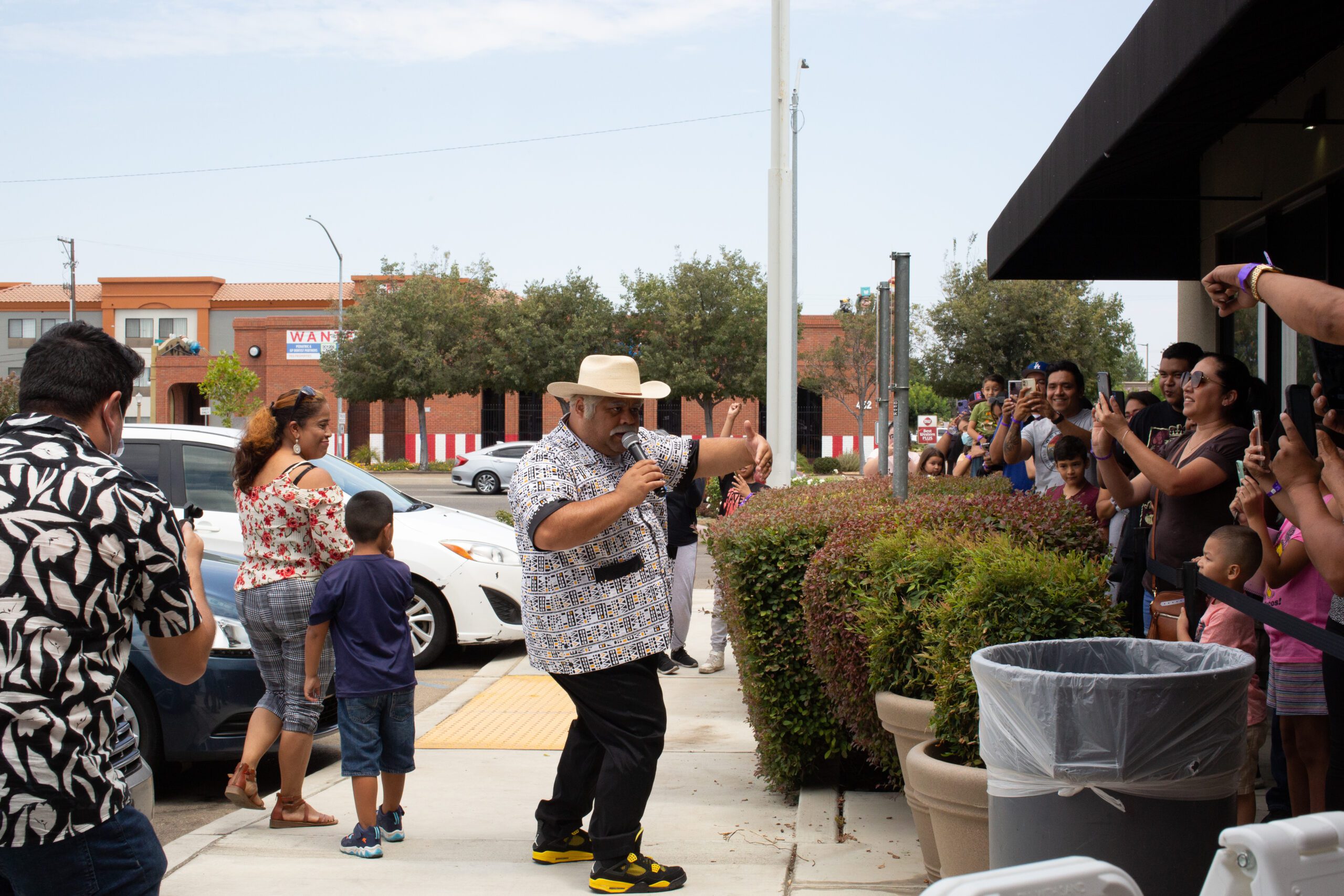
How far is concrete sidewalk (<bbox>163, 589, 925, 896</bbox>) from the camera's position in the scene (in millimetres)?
4441

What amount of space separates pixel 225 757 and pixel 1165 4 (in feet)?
18.0

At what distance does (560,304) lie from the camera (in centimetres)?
4647

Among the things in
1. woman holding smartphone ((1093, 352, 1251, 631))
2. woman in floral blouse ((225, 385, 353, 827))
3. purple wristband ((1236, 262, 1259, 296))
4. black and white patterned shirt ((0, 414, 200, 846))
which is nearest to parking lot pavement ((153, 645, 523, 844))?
woman in floral blouse ((225, 385, 353, 827))

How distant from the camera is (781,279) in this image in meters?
11.9

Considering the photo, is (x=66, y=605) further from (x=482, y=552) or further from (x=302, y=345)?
(x=302, y=345)

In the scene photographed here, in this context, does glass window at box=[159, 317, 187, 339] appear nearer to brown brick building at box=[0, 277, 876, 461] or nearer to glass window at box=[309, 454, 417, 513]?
brown brick building at box=[0, 277, 876, 461]

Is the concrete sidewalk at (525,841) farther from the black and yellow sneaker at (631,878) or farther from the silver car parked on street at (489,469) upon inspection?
the silver car parked on street at (489,469)

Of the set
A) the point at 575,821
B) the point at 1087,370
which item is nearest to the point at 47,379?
the point at 575,821

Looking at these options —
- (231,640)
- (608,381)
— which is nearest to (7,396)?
(231,640)

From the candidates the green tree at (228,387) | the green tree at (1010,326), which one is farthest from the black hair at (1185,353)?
the green tree at (228,387)

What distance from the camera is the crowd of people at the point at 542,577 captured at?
248cm

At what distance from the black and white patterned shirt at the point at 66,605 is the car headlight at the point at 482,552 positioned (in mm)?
6176

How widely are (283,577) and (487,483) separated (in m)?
27.6

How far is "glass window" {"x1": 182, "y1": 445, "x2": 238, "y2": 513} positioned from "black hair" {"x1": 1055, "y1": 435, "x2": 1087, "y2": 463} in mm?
5735
